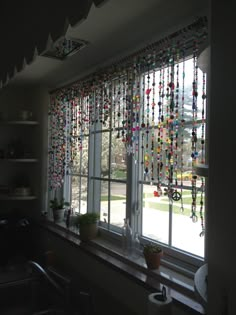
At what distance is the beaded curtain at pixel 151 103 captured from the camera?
1.51m

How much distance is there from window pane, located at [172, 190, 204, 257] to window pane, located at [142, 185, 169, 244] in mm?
77

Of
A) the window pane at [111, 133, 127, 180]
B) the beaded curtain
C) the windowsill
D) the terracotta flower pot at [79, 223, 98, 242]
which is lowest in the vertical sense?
the windowsill

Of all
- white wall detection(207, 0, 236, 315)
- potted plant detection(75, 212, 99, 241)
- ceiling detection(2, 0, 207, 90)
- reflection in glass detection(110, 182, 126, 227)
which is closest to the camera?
white wall detection(207, 0, 236, 315)

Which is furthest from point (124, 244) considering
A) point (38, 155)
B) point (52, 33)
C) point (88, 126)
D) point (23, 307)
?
point (38, 155)

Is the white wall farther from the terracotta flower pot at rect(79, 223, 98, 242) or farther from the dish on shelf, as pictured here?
the dish on shelf

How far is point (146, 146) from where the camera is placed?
5.76ft

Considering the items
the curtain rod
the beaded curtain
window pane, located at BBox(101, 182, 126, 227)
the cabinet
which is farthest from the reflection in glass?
the cabinet

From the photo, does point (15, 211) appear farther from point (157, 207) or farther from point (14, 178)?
point (157, 207)

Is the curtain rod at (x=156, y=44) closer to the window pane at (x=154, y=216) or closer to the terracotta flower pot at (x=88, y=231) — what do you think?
the window pane at (x=154, y=216)

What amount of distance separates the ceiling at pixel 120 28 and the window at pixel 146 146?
0.14 metres

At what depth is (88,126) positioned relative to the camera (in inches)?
94.8

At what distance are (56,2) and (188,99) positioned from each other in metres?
0.82

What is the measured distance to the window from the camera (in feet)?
4.98

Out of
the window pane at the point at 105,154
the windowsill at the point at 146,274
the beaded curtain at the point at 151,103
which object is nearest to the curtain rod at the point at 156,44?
the beaded curtain at the point at 151,103
